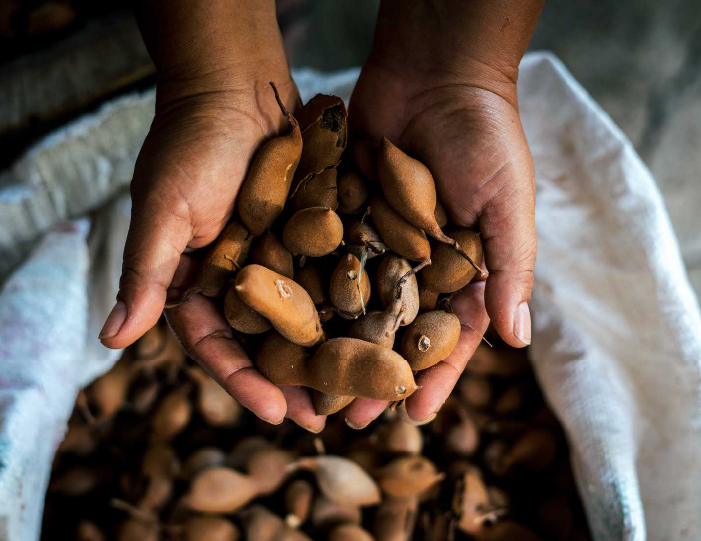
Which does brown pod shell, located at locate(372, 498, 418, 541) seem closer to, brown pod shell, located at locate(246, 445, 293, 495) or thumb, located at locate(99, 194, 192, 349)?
brown pod shell, located at locate(246, 445, 293, 495)

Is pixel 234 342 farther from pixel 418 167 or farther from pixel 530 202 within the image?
pixel 530 202

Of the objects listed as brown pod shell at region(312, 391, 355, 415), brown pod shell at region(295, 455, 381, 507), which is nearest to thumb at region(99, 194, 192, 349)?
brown pod shell at region(312, 391, 355, 415)

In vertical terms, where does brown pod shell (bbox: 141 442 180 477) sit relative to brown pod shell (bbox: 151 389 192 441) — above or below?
below

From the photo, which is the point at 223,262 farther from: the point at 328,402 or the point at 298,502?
the point at 298,502

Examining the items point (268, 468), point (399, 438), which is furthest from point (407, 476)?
point (268, 468)

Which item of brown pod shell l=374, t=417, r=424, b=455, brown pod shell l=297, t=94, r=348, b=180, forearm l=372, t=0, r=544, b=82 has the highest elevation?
forearm l=372, t=0, r=544, b=82

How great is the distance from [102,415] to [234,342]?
714 mm

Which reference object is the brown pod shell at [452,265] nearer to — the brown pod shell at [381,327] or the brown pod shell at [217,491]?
the brown pod shell at [381,327]

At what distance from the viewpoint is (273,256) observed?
113 cm

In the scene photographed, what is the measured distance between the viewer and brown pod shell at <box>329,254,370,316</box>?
110 cm

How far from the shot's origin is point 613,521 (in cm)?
140

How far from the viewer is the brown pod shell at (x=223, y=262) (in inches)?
44.1

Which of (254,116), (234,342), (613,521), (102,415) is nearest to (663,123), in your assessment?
(613,521)

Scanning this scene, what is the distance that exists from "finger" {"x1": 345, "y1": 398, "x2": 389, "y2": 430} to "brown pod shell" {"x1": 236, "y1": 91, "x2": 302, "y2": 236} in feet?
1.23
